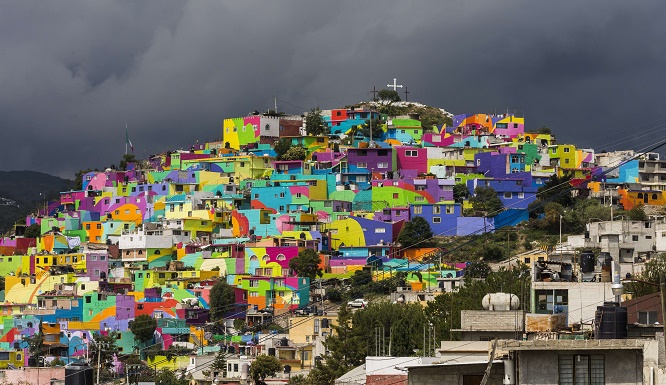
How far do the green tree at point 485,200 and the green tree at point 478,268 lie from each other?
7653 mm

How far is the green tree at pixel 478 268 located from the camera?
222ft

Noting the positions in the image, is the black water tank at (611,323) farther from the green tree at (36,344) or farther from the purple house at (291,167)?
the purple house at (291,167)

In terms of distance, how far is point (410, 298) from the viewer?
206ft

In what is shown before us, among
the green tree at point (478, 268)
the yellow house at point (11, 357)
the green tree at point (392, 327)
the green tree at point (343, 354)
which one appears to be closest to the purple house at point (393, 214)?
the green tree at point (478, 268)

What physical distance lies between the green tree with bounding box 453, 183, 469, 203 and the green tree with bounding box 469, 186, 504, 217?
2.39 ft

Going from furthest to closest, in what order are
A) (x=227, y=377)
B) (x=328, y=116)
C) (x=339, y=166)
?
(x=328, y=116) < (x=339, y=166) < (x=227, y=377)

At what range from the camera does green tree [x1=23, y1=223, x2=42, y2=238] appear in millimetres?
96875

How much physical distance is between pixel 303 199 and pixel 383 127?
1666cm

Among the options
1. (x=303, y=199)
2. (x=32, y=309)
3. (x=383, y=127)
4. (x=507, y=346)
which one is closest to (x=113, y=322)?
(x=32, y=309)

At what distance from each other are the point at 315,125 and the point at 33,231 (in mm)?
19674

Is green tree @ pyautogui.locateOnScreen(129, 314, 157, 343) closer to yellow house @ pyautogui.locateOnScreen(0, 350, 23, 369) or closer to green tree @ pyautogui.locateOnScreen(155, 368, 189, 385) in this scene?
yellow house @ pyautogui.locateOnScreen(0, 350, 23, 369)

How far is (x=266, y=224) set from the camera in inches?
3317

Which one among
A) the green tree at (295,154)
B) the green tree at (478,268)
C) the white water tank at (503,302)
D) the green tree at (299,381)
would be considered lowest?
the green tree at (299,381)

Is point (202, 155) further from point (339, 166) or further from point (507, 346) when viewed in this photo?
point (507, 346)
